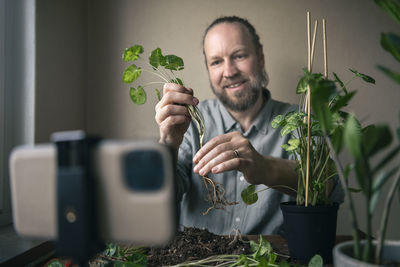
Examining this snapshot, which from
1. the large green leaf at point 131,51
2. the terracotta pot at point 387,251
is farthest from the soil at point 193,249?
the large green leaf at point 131,51

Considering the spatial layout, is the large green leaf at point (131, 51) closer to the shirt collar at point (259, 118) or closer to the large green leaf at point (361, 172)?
the large green leaf at point (361, 172)

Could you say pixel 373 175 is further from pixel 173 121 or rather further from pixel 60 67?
pixel 60 67

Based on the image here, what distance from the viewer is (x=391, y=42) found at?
43 cm

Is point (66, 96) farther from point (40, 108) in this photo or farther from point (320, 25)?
point (320, 25)

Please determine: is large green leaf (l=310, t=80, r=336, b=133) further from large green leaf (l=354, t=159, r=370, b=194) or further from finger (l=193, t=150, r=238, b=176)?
finger (l=193, t=150, r=238, b=176)

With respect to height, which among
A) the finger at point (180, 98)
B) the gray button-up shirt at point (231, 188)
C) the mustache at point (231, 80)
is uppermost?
the mustache at point (231, 80)

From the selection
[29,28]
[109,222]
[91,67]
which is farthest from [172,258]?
[91,67]

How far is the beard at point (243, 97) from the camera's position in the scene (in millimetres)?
2014

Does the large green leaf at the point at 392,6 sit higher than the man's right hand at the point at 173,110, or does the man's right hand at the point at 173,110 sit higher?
the large green leaf at the point at 392,6

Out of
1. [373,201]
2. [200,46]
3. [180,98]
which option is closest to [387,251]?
[373,201]

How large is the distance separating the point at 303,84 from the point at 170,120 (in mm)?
527

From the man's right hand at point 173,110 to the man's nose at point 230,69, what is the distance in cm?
73

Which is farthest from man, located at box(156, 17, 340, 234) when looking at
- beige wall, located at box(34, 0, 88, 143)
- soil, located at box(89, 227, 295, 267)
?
beige wall, located at box(34, 0, 88, 143)

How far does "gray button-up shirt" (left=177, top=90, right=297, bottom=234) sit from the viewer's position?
1719 millimetres
